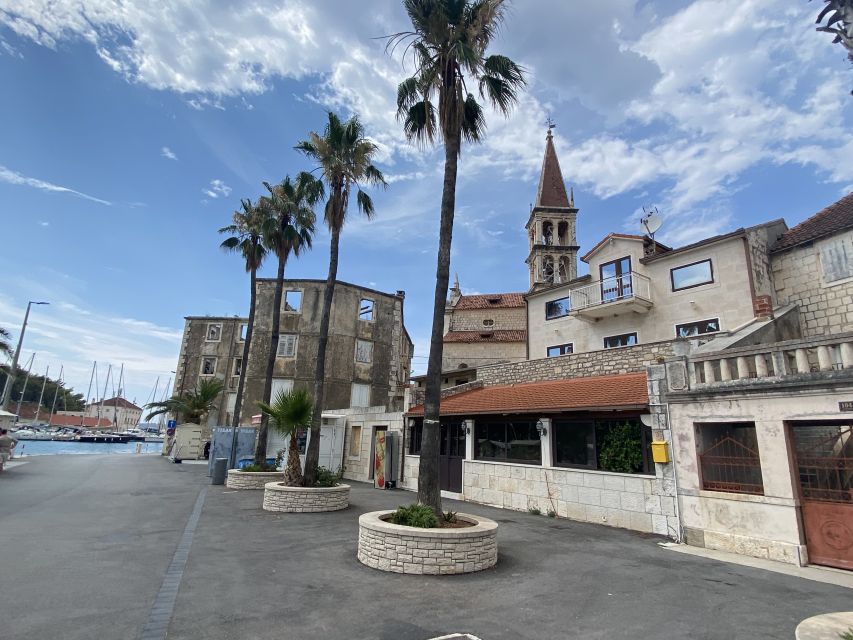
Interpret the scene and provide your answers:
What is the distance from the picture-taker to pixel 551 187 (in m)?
42.7

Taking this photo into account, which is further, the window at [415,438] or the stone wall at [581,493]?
the window at [415,438]

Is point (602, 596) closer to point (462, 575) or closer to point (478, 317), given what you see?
point (462, 575)

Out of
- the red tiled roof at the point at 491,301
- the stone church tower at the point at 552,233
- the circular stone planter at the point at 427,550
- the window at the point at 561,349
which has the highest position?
the stone church tower at the point at 552,233

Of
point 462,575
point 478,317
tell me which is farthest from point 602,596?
point 478,317

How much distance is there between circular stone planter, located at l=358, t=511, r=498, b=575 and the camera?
7109mm

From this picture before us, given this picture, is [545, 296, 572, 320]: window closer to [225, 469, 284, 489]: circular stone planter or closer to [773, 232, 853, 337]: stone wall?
[773, 232, 853, 337]: stone wall

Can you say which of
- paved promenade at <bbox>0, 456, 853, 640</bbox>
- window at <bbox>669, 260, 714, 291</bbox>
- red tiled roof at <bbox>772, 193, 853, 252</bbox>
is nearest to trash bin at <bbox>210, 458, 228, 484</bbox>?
paved promenade at <bbox>0, 456, 853, 640</bbox>

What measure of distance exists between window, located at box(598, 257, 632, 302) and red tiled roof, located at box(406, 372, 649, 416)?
620 centimetres

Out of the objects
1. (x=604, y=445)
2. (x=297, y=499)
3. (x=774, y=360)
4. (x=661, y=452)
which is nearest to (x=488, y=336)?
(x=604, y=445)

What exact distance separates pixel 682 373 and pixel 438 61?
9.32m

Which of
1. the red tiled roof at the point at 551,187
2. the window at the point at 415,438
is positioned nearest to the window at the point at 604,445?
the window at the point at 415,438

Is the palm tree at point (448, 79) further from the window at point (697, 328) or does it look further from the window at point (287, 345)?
the window at point (287, 345)

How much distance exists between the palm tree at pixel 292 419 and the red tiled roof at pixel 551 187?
112ft

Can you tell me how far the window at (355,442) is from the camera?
76.7 feet
